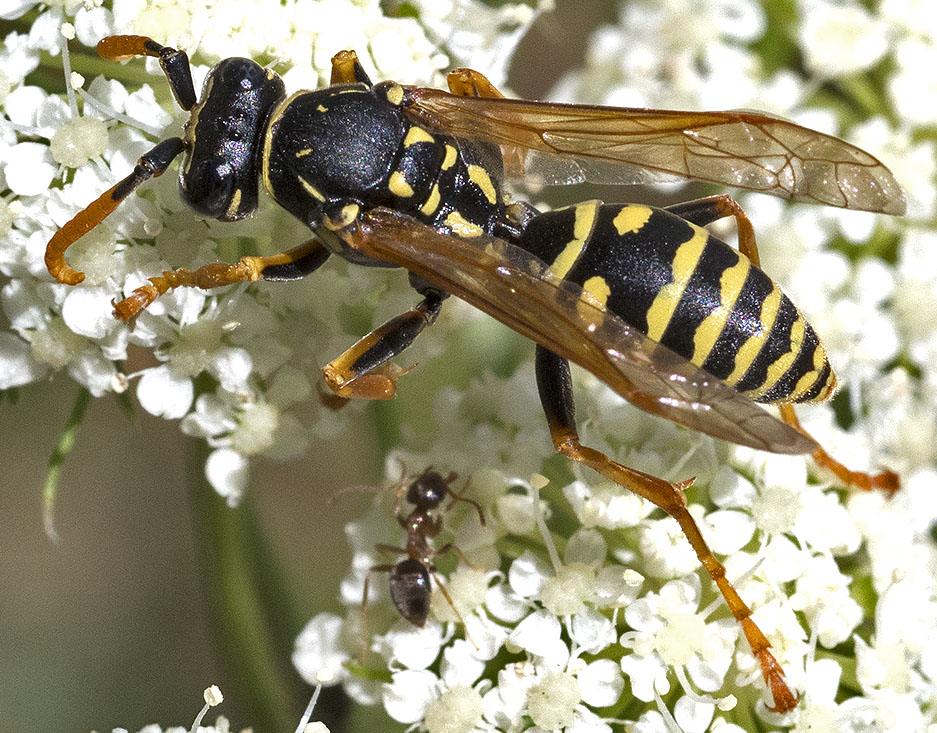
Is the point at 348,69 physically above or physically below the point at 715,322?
above

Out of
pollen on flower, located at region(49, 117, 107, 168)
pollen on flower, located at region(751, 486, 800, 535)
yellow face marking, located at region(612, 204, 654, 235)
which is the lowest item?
pollen on flower, located at region(751, 486, 800, 535)

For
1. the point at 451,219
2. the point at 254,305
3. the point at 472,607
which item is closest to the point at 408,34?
the point at 451,219

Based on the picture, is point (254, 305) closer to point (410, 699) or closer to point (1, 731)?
point (410, 699)

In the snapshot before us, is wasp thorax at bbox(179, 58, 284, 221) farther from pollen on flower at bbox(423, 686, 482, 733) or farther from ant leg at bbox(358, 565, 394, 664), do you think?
pollen on flower at bbox(423, 686, 482, 733)

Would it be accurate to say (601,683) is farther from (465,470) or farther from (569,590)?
(465,470)

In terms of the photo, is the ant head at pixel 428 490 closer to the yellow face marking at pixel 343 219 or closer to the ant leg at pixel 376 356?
the ant leg at pixel 376 356

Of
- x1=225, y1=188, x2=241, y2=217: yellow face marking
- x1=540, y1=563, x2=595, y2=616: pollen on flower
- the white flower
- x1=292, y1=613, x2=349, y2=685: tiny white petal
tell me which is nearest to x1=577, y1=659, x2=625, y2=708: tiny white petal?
x1=540, y1=563, x2=595, y2=616: pollen on flower

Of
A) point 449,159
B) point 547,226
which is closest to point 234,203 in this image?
point 449,159
